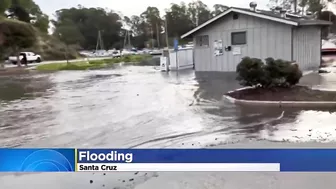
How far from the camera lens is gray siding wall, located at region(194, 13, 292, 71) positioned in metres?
10.1

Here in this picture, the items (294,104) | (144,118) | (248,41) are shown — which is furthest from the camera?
(248,41)

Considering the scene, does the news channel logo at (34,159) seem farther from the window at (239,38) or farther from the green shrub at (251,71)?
the window at (239,38)

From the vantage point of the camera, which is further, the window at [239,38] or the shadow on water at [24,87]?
the window at [239,38]

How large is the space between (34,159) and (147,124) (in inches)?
163

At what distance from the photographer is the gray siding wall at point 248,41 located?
1008 centimetres

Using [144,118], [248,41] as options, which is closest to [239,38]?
[248,41]

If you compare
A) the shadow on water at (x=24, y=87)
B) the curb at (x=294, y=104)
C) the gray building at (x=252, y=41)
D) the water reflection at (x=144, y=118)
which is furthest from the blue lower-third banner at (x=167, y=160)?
the shadow on water at (x=24, y=87)

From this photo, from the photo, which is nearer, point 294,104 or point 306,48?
point 294,104

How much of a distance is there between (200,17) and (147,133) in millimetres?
3196

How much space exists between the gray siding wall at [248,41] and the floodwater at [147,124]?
1098mm

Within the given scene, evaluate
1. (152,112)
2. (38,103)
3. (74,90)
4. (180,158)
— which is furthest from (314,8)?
(74,90)

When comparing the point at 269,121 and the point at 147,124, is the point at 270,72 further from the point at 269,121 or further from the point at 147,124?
the point at 147,124

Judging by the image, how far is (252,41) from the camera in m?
12.3

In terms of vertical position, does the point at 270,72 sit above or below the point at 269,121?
above
